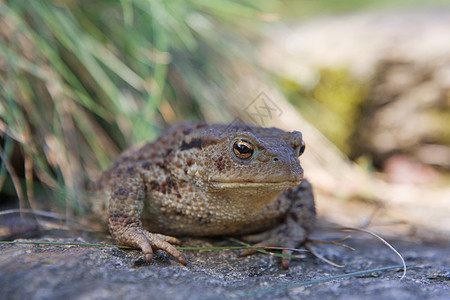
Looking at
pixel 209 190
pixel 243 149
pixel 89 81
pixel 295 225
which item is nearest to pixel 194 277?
pixel 209 190

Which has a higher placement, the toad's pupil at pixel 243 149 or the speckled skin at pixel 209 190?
the toad's pupil at pixel 243 149

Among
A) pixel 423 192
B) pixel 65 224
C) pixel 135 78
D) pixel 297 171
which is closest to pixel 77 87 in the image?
pixel 135 78

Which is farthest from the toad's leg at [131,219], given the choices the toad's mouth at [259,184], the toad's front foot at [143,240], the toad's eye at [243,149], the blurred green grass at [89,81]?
the blurred green grass at [89,81]

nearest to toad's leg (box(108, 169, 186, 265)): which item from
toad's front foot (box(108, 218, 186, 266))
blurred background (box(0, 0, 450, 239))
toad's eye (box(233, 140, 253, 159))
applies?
toad's front foot (box(108, 218, 186, 266))

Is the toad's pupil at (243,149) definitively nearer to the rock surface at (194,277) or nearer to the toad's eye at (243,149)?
the toad's eye at (243,149)

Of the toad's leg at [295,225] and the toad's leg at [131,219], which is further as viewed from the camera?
the toad's leg at [295,225]

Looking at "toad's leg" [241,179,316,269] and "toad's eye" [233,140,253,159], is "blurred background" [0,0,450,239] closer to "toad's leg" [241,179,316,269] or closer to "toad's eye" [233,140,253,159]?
"toad's leg" [241,179,316,269]
